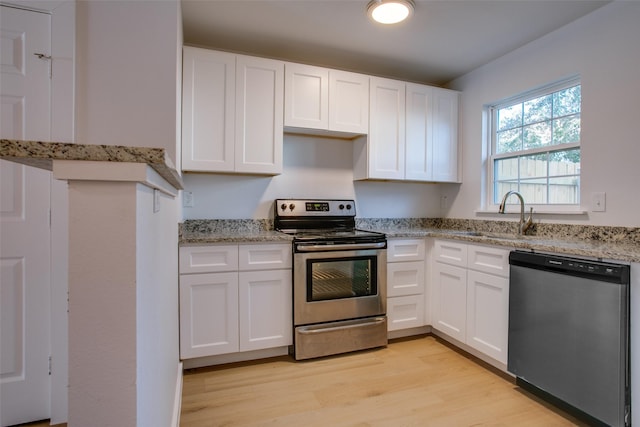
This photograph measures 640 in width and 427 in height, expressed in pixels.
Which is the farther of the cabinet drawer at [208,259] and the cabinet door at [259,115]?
the cabinet door at [259,115]

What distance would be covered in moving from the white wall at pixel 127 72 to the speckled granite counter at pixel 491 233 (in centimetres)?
74

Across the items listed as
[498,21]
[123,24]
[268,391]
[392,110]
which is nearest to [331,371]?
[268,391]

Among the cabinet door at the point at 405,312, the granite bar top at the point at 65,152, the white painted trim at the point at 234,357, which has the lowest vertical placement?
the white painted trim at the point at 234,357

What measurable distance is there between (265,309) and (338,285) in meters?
0.56

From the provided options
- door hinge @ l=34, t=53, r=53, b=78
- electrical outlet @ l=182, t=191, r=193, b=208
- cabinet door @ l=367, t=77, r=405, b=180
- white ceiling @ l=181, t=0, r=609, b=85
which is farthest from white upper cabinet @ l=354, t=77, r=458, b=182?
door hinge @ l=34, t=53, r=53, b=78

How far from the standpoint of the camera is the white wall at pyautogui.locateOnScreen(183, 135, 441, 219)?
271 cm

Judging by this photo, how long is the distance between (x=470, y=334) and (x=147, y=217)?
2347mm

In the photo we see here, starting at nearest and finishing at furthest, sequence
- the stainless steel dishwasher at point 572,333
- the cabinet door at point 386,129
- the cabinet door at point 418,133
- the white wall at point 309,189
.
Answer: the stainless steel dishwasher at point 572,333, the white wall at point 309,189, the cabinet door at point 386,129, the cabinet door at point 418,133

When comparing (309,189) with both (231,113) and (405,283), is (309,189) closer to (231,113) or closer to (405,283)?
(231,113)

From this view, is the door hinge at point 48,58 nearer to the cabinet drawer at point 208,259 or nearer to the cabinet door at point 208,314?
the cabinet drawer at point 208,259

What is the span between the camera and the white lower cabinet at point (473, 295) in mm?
2127

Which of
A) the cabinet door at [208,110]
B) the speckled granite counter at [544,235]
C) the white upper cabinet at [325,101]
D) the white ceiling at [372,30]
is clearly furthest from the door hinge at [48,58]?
the speckled granite counter at [544,235]

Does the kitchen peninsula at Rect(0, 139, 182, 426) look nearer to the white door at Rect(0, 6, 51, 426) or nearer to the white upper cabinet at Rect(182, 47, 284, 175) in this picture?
the white door at Rect(0, 6, 51, 426)

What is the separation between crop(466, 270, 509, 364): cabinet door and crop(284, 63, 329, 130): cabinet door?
1.67 metres
